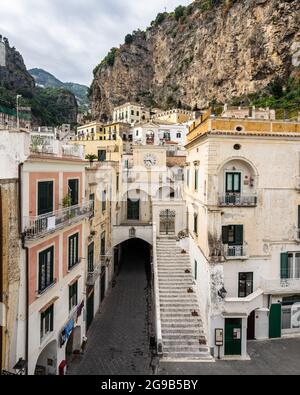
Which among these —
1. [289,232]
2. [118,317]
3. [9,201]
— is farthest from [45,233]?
[289,232]

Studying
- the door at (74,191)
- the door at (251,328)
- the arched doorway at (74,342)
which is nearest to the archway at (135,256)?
the door at (251,328)

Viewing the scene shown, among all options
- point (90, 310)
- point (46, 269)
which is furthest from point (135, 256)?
point (46, 269)

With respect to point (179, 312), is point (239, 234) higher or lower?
higher

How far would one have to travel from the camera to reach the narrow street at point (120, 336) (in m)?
16.9

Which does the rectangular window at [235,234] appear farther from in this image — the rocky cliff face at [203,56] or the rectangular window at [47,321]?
the rocky cliff face at [203,56]

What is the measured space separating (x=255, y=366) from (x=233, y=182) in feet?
34.5

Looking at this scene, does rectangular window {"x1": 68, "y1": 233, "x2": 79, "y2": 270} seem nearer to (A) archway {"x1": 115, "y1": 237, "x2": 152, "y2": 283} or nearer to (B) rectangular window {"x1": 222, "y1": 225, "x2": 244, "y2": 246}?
(B) rectangular window {"x1": 222, "y1": 225, "x2": 244, "y2": 246}

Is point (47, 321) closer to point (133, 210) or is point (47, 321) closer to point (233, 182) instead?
point (233, 182)

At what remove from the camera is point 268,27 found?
230 feet

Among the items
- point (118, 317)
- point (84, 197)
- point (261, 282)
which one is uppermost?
point (84, 197)

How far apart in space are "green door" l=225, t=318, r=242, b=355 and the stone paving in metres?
0.62

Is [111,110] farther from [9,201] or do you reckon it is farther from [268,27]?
[9,201]

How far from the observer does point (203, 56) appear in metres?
89.5
